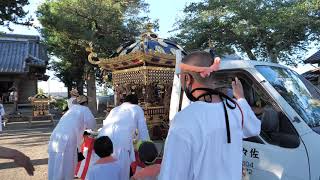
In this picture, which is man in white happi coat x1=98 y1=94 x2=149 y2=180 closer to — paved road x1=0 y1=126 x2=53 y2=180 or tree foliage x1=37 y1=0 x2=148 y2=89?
paved road x1=0 y1=126 x2=53 y2=180

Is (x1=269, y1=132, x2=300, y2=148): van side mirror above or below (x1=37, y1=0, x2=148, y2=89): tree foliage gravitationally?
below

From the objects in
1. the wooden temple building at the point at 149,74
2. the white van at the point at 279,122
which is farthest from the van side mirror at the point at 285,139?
the wooden temple building at the point at 149,74

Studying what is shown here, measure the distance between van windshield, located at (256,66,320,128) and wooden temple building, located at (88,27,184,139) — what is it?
340 cm

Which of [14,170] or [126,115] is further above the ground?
[126,115]

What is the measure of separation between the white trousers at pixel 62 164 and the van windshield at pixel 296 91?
3350mm

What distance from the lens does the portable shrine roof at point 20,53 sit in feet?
86.7

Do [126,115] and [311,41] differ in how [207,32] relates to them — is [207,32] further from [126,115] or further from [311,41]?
[126,115]

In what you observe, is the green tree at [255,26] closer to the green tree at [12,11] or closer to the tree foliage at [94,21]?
the tree foliage at [94,21]

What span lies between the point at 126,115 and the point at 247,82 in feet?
6.30

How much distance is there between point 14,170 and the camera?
8.74 metres

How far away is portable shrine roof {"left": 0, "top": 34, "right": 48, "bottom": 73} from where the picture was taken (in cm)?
2642

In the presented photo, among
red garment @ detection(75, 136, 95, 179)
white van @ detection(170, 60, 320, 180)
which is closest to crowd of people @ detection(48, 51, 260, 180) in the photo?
white van @ detection(170, 60, 320, 180)

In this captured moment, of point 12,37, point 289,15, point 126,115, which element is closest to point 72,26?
point 12,37

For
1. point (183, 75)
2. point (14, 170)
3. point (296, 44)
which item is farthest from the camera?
point (296, 44)
